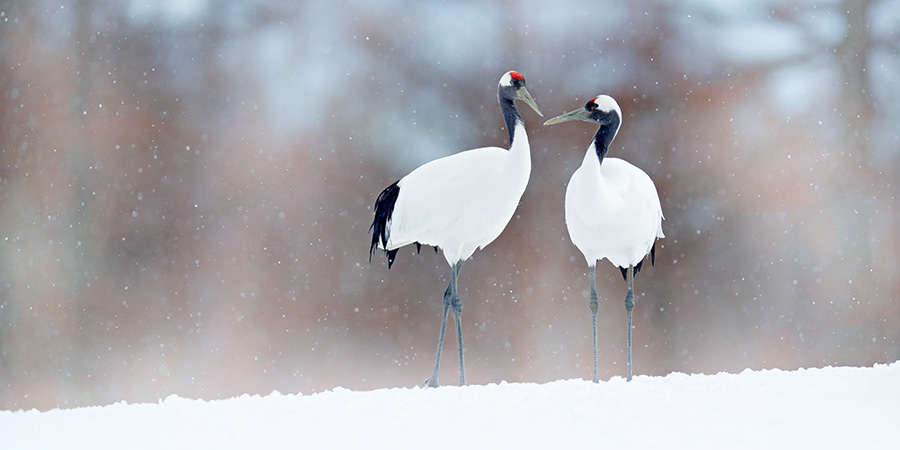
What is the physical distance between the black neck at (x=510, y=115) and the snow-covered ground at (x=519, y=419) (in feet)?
3.36

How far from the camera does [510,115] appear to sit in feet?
10.4

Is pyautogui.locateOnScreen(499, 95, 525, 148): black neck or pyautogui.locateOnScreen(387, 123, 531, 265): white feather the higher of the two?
pyautogui.locateOnScreen(499, 95, 525, 148): black neck

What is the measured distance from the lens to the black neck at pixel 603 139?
10.4ft

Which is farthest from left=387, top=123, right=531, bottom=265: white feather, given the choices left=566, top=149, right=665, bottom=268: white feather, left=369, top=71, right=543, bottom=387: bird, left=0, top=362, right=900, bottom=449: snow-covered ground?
left=0, top=362, right=900, bottom=449: snow-covered ground

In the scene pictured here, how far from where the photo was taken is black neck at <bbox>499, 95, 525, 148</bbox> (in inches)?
124

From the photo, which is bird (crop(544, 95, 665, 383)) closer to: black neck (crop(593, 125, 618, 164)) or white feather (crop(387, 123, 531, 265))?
black neck (crop(593, 125, 618, 164))

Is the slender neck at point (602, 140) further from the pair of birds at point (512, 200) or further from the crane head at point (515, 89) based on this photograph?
the crane head at point (515, 89)

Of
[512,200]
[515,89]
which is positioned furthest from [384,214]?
[515,89]

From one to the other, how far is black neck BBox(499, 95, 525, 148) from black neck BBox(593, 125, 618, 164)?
319mm

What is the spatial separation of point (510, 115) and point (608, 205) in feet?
1.79

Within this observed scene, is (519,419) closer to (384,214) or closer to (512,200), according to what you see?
(512,200)

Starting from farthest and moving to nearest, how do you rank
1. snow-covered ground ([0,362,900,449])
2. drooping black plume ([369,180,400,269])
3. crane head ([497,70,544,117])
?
1. drooping black plume ([369,180,400,269])
2. crane head ([497,70,544,117])
3. snow-covered ground ([0,362,900,449])

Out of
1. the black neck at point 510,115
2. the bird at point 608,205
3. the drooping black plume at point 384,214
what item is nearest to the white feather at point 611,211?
the bird at point 608,205

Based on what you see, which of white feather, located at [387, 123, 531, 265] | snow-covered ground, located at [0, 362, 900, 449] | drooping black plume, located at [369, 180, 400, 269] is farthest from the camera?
drooping black plume, located at [369, 180, 400, 269]
